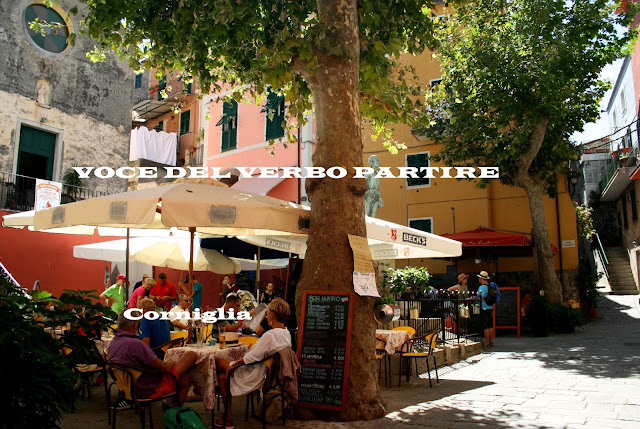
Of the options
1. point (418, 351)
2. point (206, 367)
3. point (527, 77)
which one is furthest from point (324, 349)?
point (527, 77)

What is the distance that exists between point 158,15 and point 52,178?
12.6m

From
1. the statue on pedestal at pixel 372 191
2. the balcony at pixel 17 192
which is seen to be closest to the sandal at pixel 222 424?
the statue on pedestal at pixel 372 191

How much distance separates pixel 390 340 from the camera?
7887 mm

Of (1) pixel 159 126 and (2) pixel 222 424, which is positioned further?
(1) pixel 159 126

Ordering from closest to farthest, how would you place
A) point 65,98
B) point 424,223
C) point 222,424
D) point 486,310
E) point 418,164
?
point 222,424 < point 486,310 < point 65,98 < point 424,223 < point 418,164

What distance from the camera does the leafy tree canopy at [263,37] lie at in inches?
281

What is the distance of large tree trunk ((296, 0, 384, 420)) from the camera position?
595cm

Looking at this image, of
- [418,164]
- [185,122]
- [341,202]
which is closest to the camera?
[341,202]

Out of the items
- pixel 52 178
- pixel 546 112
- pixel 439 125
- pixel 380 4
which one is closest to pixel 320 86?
pixel 380 4

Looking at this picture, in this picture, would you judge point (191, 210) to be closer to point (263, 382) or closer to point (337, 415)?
point (263, 382)

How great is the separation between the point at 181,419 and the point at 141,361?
758 mm

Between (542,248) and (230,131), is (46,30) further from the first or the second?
(542,248)

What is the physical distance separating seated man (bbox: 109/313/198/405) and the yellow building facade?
15.5m

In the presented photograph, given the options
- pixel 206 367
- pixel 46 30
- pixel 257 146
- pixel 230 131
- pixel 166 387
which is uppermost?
pixel 46 30
